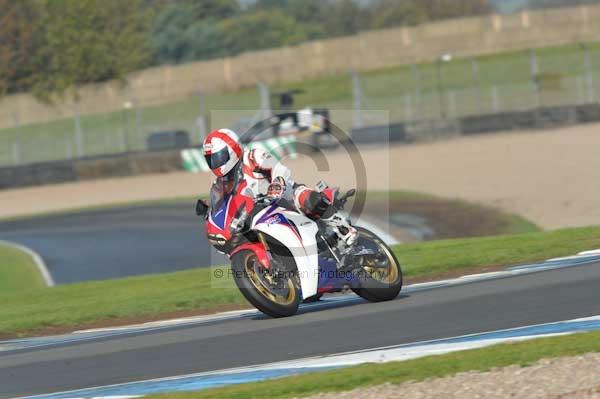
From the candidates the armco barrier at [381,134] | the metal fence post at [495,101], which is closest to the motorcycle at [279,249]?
the armco barrier at [381,134]

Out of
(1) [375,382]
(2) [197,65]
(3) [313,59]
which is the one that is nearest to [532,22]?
(3) [313,59]

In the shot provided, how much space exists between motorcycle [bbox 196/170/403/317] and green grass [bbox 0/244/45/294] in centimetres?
913

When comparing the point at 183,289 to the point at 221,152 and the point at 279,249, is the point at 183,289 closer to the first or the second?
the point at 279,249

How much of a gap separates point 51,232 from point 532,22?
45.2 m

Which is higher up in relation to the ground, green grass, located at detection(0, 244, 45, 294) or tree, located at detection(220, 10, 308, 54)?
tree, located at detection(220, 10, 308, 54)

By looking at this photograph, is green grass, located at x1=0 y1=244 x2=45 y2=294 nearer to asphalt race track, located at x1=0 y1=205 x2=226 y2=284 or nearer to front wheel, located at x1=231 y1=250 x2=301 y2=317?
asphalt race track, located at x1=0 y1=205 x2=226 y2=284

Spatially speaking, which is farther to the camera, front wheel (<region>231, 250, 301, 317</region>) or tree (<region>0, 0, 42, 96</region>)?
tree (<region>0, 0, 42, 96</region>)

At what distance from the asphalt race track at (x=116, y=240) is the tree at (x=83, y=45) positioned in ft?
62.4

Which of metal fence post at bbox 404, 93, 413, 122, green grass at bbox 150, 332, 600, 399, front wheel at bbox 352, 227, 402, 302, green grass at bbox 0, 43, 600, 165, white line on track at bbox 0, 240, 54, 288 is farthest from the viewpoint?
metal fence post at bbox 404, 93, 413, 122

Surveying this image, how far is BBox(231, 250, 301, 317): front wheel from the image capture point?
864 centimetres

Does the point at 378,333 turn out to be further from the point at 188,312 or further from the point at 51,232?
the point at 51,232

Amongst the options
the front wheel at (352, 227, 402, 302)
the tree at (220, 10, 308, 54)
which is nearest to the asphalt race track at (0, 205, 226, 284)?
the front wheel at (352, 227, 402, 302)

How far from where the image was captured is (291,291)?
9062 mm

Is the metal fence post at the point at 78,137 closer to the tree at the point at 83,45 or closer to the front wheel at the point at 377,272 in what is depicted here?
the tree at the point at 83,45
